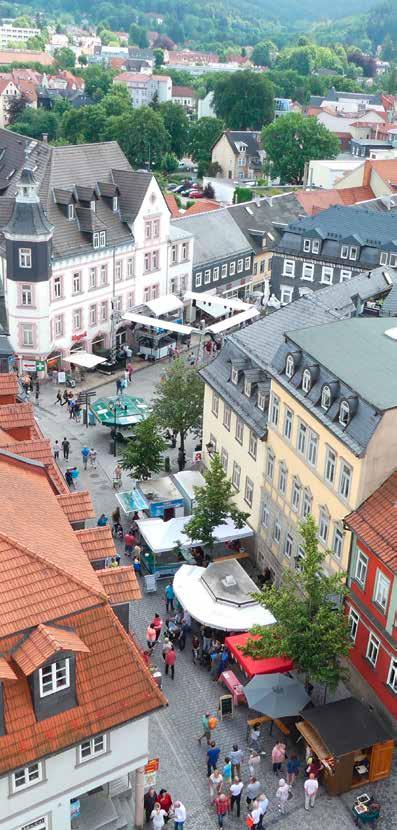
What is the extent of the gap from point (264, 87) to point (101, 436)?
133890 millimetres

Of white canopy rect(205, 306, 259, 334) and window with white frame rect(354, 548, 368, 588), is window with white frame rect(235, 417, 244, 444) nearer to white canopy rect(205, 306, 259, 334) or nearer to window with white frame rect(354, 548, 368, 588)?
window with white frame rect(354, 548, 368, 588)

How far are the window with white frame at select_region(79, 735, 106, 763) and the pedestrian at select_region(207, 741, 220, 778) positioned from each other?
18.9 feet

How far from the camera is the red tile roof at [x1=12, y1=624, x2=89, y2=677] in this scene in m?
20.5

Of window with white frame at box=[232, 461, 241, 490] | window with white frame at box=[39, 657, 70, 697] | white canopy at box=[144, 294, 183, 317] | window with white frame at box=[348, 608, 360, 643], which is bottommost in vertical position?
white canopy at box=[144, 294, 183, 317]

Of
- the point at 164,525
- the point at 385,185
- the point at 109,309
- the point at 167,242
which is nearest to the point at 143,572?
the point at 164,525

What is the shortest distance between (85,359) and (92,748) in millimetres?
40435

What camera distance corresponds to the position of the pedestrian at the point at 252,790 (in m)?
27.6

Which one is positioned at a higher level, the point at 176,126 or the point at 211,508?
the point at 211,508

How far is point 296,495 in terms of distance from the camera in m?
36.3

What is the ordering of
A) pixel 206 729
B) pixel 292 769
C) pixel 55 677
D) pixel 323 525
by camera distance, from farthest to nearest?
pixel 323 525
pixel 206 729
pixel 292 769
pixel 55 677

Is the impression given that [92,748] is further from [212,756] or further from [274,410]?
[274,410]

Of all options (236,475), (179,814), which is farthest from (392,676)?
(236,475)

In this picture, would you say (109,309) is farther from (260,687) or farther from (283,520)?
(260,687)

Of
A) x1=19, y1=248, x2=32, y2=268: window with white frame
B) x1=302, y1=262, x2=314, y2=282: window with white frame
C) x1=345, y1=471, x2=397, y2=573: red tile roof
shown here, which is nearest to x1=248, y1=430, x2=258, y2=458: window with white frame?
x1=345, y1=471, x2=397, y2=573: red tile roof
